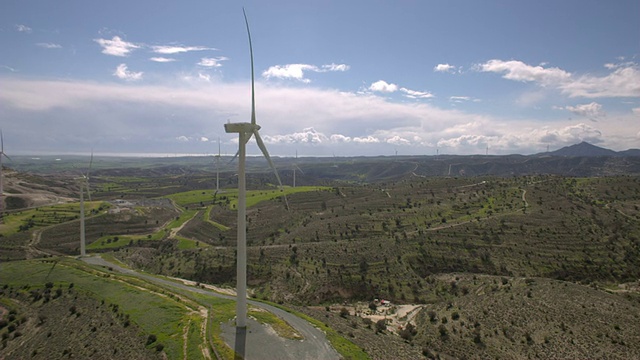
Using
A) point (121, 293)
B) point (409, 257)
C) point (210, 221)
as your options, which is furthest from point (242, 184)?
point (210, 221)

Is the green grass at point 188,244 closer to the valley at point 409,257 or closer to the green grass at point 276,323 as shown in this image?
the valley at point 409,257

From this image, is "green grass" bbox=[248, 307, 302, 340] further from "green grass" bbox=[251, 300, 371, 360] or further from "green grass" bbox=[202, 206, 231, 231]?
"green grass" bbox=[202, 206, 231, 231]

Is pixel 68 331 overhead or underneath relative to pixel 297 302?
overhead

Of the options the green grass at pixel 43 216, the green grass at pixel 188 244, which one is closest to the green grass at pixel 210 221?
the green grass at pixel 188 244

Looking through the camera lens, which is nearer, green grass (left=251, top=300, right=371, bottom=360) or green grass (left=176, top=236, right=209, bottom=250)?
green grass (left=251, top=300, right=371, bottom=360)

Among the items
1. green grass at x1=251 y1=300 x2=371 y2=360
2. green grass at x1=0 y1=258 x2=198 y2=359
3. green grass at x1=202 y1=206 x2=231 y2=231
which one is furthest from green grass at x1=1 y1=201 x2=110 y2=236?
green grass at x1=251 y1=300 x2=371 y2=360

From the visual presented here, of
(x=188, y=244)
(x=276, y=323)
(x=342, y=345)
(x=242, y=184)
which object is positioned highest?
(x=242, y=184)

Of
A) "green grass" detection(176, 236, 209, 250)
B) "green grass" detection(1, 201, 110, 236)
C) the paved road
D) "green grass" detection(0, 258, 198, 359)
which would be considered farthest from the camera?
"green grass" detection(1, 201, 110, 236)

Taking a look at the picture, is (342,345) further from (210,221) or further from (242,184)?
(210,221)

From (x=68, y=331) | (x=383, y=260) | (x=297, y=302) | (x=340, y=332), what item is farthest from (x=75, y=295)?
(x=383, y=260)

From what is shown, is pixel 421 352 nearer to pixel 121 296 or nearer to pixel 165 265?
pixel 121 296

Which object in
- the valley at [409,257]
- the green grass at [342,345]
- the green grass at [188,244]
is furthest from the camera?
the green grass at [188,244]
